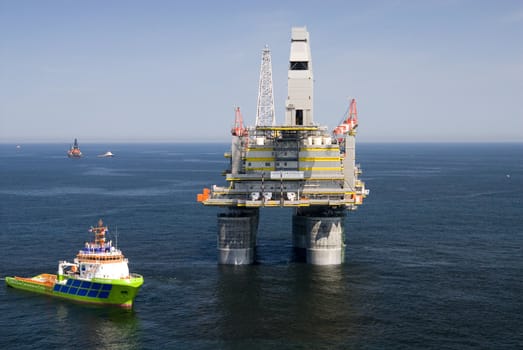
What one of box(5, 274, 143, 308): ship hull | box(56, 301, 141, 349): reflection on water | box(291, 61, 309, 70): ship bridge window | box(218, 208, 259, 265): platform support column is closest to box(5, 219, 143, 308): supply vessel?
box(5, 274, 143, 308): ship hull

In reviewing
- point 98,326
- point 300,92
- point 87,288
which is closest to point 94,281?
point 87,288

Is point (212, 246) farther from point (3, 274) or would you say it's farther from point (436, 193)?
point (436, 193)

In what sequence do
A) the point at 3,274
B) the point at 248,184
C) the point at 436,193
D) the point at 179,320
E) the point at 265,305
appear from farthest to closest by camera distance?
the point at 436,193 < the point at 248,184 < the point at 3,274 < the point at 265,305 < the point at 179,320

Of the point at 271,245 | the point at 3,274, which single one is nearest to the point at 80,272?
the point at 3,274

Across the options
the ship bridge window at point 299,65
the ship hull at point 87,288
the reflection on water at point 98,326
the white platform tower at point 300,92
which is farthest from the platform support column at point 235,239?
the ship bridge window at point 299,65

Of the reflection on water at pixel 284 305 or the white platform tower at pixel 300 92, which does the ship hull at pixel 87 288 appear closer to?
the reflection on water at pixel 284 305

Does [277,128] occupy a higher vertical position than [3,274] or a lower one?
higher

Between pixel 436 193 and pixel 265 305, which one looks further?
pixel 436 193

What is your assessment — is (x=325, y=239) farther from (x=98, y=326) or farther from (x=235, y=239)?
(x=98, y=326)
